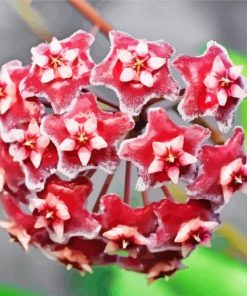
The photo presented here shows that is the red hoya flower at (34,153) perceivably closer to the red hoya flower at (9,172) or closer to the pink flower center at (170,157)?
the red hoya flower at (9,172)

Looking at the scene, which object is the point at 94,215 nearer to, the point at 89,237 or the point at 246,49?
the point at 89,237

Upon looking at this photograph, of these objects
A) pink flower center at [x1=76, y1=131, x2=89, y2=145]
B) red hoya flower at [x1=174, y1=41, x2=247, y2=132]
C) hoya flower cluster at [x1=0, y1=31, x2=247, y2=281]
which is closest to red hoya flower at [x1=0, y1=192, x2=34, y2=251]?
hoya flower cluster at [x1=0, y1=31, x2=247, y2=281]

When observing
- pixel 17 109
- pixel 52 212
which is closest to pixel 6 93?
pixel 17 109

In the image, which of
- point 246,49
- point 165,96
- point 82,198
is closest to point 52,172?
point 82,198

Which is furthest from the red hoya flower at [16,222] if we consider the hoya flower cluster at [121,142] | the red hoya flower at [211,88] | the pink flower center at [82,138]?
the red hoya flower at [211,88]

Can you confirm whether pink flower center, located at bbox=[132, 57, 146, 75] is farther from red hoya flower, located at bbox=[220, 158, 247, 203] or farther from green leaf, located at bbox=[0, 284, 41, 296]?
green leaf, located at bbox=[0, 284, 41, 296]
